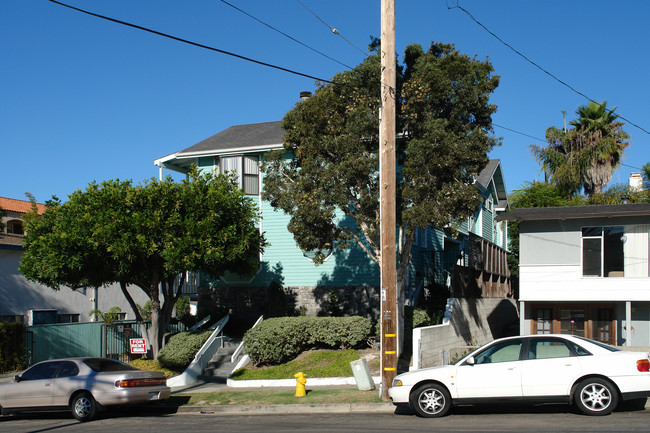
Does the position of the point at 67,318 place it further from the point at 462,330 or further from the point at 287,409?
the point at 462,330

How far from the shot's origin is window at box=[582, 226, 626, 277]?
19.7m

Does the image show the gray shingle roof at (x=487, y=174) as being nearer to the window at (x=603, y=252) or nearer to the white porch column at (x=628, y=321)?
the window at (x=603, y=252)

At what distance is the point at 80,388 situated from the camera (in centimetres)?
1405

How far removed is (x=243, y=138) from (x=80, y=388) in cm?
1508

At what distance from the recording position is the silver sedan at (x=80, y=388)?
45.7ft

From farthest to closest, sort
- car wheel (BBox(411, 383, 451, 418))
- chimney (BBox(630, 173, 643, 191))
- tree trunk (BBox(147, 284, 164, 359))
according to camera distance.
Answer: chimney (BBox(630, 173, 643, 191)) → tree trunk (BBox(147, 284, 164, 359)) → car wheel (BBox(411, 383, 451, 418))

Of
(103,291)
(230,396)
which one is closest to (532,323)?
(230,396)

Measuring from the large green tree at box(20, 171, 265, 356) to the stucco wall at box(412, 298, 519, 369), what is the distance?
622cm

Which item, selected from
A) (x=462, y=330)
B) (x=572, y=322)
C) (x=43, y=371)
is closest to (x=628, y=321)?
(x=572, y=322)

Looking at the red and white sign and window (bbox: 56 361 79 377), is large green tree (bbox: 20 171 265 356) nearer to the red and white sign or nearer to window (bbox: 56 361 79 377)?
the red and white sign

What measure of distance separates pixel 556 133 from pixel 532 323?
53.2 feet

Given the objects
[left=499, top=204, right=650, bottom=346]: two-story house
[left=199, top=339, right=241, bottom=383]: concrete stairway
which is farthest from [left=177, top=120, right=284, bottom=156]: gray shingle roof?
[left=499, top=204, right=650, bottom=346]: two-story house

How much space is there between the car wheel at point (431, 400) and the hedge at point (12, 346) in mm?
15025

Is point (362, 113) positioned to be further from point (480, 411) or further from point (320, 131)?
point (480, 411)
